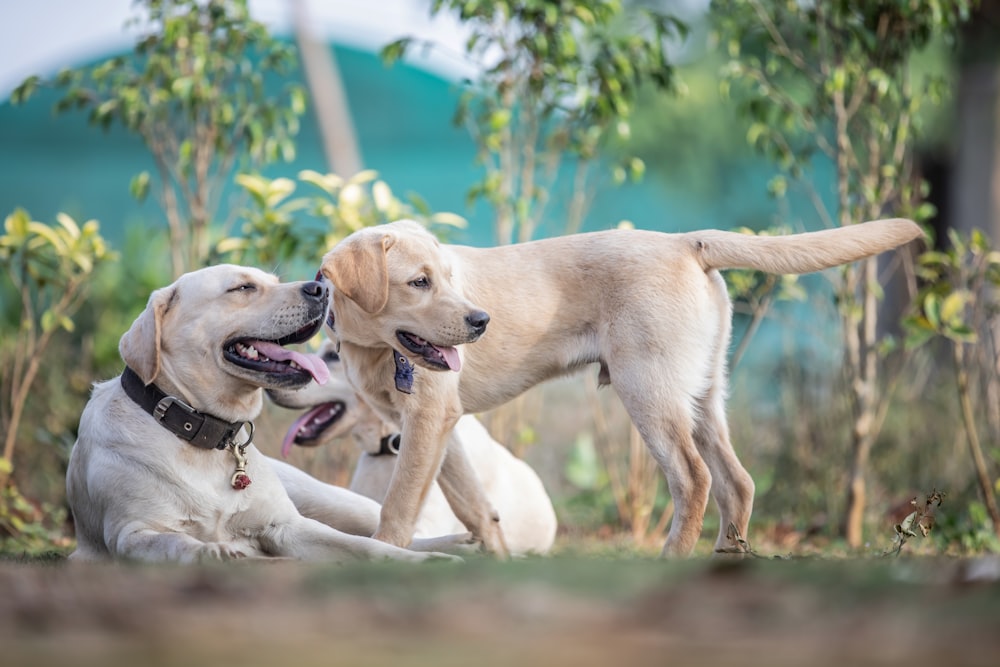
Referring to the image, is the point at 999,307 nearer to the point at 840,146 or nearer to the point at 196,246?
the point at 840,146

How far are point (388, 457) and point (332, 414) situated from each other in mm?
340

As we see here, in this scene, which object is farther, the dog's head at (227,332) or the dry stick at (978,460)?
the dry stick at (978,460)

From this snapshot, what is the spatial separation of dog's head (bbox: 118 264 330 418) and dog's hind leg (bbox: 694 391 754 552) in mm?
1624

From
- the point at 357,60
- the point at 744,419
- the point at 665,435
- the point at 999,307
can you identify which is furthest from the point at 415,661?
the point at 357,60

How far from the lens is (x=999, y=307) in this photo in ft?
18.7

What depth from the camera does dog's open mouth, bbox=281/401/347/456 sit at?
5324 mm

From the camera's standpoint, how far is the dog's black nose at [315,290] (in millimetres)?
3744

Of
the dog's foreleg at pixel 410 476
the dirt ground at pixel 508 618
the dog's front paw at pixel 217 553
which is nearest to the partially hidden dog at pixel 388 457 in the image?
the dog's foreleg at pixel 410 476

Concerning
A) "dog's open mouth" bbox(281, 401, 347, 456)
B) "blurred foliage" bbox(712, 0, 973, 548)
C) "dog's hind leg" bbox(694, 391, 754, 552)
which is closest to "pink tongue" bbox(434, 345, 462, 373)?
"dog's hind leg" bbox(694, 391, 754, 552)

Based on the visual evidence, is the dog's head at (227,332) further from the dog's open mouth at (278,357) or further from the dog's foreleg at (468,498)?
the dog's foreleg at (468,498)

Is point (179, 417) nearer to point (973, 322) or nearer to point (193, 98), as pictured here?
point (193, 98)

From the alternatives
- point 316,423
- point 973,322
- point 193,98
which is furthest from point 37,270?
point 973,322

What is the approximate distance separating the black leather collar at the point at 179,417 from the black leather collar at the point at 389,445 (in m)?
1.41

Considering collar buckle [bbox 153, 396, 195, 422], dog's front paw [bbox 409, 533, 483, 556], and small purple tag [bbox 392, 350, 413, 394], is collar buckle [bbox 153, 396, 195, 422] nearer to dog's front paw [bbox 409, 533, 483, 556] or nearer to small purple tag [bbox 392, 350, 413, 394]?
small purple tag [bbox 392, 350, 413, 394]
